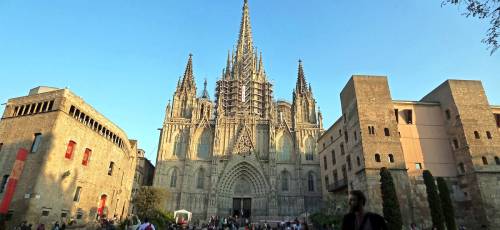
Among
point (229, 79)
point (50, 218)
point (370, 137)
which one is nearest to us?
point (50, 218)

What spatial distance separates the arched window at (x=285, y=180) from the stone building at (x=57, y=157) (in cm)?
2128

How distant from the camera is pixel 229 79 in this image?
166ft

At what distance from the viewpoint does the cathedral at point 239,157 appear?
38844mm

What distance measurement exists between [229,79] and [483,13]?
43160 millimetres

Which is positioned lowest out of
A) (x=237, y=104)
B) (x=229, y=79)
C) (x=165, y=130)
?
(x=165, y=130)

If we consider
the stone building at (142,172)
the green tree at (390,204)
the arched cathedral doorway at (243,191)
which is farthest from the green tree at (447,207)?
the stone building at (142,172)

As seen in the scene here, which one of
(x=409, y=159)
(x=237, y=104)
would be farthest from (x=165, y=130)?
(x=409, y=159)

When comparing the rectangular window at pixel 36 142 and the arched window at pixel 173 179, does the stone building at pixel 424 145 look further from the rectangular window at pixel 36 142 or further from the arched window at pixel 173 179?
the rectangular window at pixel 36 142

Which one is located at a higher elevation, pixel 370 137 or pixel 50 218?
pixel 370 137

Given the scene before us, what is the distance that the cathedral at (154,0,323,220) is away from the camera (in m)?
38.8

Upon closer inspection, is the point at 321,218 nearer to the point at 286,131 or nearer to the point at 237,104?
the point at 286,131

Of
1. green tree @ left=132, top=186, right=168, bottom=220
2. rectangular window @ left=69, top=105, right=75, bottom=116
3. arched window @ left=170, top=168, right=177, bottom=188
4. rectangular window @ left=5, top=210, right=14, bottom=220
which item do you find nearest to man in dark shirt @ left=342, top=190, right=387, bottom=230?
rectangular window @ left=5, top=210, right=14, bottom=220

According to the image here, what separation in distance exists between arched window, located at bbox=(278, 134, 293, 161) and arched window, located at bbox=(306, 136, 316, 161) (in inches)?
92.9

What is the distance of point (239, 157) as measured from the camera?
41.0m
